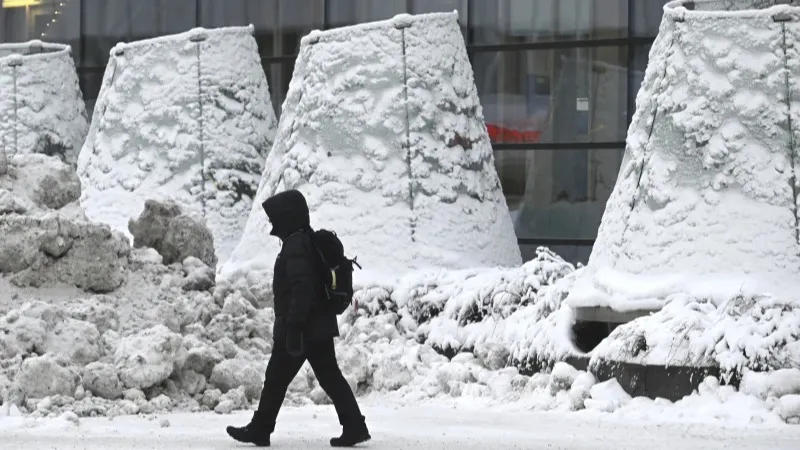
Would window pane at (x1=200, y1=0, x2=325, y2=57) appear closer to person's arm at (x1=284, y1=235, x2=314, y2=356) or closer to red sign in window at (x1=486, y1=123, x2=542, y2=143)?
red sign in window at (x1=486, y1=123, x2=542, y2=143)

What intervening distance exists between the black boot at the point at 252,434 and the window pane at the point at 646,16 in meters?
11.0

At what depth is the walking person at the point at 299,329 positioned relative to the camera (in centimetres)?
995

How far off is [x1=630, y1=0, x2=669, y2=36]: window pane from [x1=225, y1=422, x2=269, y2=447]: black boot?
10989 millimetres

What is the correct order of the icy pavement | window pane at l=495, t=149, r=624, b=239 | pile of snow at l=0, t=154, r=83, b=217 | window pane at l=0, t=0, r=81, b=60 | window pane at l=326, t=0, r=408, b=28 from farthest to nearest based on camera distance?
1. window pane at l=0, t=0, r=81, b=60
2. window pane at l=326, t=0, r=408, b=28
3. window pane at l=495, t=149, r=624, b=239
4. pile of snow at l=0, t=154, r=83, b=217
5. the icy pavement

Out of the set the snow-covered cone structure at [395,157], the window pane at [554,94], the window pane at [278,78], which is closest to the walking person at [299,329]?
the snow-covered cone structure at [395,157]

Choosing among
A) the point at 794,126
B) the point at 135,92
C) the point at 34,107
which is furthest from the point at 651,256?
the point at 34,107

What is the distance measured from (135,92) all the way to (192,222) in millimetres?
4430

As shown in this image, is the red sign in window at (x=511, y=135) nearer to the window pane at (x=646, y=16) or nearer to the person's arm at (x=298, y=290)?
the window pane at (x=646, y=16)

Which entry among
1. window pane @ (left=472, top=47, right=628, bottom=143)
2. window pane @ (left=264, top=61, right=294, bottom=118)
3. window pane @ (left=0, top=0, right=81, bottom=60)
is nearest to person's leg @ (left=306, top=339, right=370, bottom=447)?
window pane @ (left=472, top=47, right=628, bottom=143)

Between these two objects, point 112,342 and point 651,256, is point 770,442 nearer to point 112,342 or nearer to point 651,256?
point 651,256

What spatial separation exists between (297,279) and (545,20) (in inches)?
445

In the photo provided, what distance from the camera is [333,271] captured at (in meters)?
10.0

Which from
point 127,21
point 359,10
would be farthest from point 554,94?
point 127,21

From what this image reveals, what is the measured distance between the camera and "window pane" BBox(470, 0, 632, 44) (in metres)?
20.4
